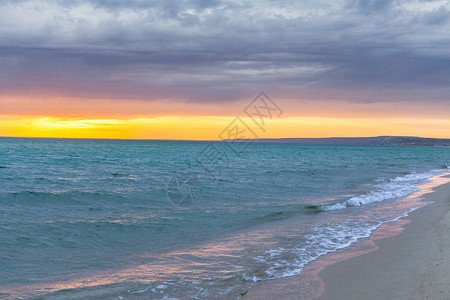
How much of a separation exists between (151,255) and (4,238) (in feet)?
13.7

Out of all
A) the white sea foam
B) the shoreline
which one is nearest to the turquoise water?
the white sea foam

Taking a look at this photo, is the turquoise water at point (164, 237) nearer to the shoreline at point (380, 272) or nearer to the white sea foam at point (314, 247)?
the white sea foam at point (314, 247)

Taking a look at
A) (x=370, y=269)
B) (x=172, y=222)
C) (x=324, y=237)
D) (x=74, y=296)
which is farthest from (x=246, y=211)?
(x=74, y=296)

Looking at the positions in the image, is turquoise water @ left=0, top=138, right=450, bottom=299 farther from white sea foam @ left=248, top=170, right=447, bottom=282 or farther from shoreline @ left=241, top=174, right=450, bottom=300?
shoreline @ left=241, top=174, right=450, bottom=300

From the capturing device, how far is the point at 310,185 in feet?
83.2

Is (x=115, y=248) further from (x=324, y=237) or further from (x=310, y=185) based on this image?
(x=310, y=185)

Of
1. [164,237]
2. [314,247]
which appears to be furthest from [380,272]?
[164,237]

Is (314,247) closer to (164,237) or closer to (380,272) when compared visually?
A: (380,272)

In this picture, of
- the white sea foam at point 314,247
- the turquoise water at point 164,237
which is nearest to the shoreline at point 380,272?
the white sea foam at point 314,247

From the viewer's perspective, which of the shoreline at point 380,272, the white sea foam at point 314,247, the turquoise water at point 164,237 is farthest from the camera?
the white sea foam at point 314,247

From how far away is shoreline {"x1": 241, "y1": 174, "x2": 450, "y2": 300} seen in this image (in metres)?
6.41

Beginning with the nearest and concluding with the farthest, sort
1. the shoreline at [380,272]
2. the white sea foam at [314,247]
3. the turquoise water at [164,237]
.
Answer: the shoreline at [380,272] < the turquoise water at [164,237] < the white sea foam at [314,247]

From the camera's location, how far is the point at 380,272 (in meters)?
7.56

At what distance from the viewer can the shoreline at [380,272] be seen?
6406 mm
